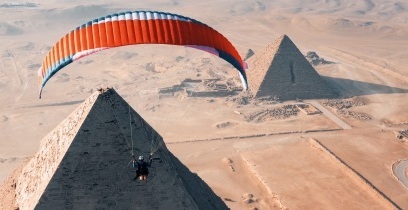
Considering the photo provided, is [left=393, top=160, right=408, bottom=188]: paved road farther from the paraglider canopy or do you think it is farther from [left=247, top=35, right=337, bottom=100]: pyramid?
the paraglider canopy

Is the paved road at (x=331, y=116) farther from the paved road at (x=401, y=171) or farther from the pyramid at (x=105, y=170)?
the pyramid at (x=105, y=170)

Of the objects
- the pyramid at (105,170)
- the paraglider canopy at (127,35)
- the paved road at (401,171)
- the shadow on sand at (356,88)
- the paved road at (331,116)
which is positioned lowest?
the paved road at (401,171)

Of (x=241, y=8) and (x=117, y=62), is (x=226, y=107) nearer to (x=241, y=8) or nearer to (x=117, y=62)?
(x=117, y=62)

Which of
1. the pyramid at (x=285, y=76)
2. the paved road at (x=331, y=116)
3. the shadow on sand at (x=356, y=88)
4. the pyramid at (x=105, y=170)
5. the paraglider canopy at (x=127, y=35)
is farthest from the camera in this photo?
the shadow on sand at (x=356, y=88)

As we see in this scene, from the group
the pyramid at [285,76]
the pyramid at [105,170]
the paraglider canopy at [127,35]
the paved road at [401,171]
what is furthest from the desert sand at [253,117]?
the paraglider canopy at [127,35]

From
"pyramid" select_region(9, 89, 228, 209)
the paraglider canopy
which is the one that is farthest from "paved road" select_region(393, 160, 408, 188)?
"pyramid" select_region(9, 89, 228, 209)

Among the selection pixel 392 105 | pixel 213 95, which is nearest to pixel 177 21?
pixel 213 95

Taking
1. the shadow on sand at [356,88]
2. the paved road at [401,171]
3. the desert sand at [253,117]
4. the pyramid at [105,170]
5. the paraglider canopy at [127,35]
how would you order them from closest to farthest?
the pyramid at [105,170] < the paraglider canopy at [127,35] < the desert sand at [253,117] < the paved road at [401,171] < the shadow on sand at [356,88]

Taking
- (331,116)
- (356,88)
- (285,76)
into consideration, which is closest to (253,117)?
(285,76)
